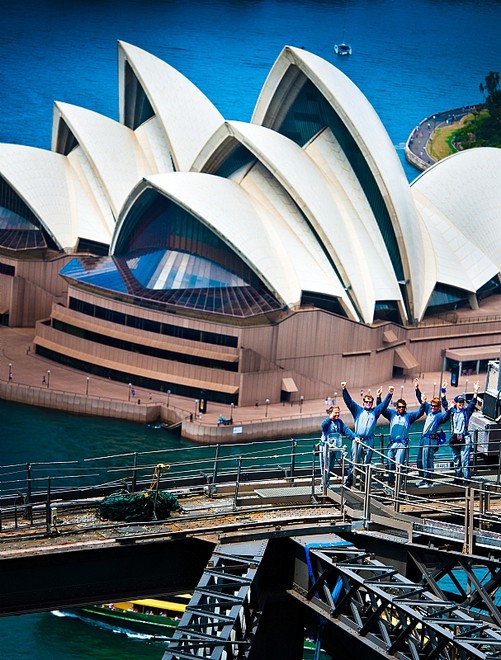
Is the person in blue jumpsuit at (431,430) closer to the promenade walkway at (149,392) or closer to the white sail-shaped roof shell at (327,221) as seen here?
the promenade walkway at (149,392)

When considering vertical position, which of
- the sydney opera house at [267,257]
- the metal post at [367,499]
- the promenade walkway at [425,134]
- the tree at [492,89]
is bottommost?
the metal post at [367,499]

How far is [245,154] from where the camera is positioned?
233 ft

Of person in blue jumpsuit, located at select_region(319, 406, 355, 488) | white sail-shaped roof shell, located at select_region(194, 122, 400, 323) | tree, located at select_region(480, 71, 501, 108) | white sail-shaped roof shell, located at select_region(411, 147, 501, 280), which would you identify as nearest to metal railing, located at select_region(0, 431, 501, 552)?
person in blue jumpsuit, located at select_region(319, 406, 355, 488)

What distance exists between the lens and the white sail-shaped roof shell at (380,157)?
6931 centimetres

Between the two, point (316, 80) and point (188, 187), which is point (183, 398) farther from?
point (316, 80)

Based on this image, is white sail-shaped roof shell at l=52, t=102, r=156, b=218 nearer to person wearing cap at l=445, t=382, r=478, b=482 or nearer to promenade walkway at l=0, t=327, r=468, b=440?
promenade walkway at l=0, t=327, r=468, b=440

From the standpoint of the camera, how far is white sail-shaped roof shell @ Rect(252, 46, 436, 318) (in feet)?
227

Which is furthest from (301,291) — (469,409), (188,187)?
(469,409)

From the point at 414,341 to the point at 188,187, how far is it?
12081 millimetres

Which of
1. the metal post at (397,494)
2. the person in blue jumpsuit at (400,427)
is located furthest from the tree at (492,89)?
the metal post at (397,494)

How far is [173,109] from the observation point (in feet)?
260

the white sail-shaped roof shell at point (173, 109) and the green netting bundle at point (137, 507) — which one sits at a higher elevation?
the white sail-shaped roof shell at point (173, 109)

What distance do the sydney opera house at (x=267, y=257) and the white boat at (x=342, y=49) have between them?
4950cm

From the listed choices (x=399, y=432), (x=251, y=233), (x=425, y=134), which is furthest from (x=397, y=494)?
(x=425, y=134)
